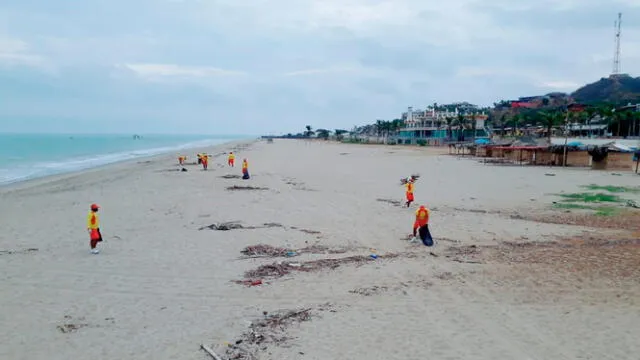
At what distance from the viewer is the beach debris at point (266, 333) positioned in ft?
20.5

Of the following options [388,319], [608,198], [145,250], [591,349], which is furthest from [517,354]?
[608,198]

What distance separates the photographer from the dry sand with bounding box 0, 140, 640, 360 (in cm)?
654

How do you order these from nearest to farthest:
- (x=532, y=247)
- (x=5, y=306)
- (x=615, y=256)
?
(x=5, y=306)
(x=615, y=256)
(x=532, y=247)

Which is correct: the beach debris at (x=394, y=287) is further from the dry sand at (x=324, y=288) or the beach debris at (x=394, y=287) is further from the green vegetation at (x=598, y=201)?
the green vegetation at (x=598, y=201)

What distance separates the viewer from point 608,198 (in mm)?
21141

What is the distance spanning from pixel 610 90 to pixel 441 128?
7474 centimetres

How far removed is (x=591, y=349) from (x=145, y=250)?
9.29 meters

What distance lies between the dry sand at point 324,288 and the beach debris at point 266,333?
54 millimetres

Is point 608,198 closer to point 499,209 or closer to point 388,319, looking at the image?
point 499,209

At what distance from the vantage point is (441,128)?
10888 centimetres

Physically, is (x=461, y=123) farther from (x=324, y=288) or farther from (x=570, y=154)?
(x=324, y=288)

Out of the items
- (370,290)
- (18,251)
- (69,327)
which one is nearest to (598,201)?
(370,290)

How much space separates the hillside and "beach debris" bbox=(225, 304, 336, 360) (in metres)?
152

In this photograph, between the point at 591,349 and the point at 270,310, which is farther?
the point at 270,310
